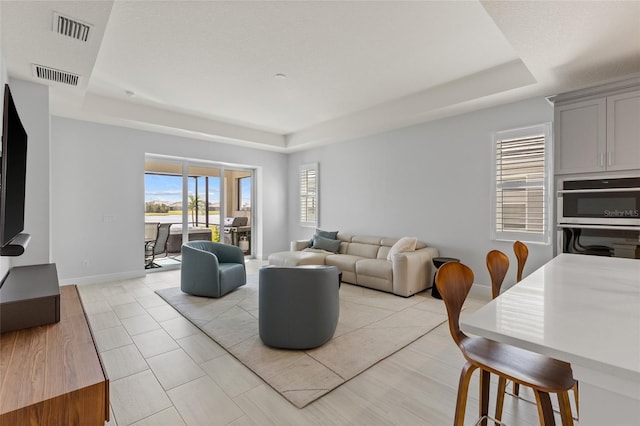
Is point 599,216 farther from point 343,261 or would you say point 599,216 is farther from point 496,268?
point 343,261

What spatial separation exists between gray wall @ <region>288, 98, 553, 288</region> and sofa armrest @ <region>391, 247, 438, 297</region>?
52cm

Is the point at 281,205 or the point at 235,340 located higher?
the point at 281,205

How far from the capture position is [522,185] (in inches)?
161

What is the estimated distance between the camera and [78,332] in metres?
1.62

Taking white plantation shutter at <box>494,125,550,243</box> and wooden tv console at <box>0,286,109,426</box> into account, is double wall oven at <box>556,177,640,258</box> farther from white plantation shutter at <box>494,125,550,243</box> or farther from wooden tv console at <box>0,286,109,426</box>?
wooden tv console at <box>0,286,109,426</box>

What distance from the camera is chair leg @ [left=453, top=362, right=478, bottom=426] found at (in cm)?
141

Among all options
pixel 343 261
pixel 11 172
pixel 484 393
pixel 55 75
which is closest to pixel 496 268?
pixel 484 393

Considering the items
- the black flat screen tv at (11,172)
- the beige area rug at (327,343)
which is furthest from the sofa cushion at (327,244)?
the black flat screen tv at (11,172)

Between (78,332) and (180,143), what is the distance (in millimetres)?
5116

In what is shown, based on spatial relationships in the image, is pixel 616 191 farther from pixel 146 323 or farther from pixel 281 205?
pixel 281 205

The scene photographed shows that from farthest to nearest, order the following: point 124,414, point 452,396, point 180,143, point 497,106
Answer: point 180,143, point 497,106, point 452,396, point 124,414

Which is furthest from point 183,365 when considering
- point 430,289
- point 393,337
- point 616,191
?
point 616,191

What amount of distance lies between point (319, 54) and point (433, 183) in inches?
111

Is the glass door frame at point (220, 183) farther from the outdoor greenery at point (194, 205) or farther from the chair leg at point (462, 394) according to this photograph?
the chair leg at point (462, 394)
